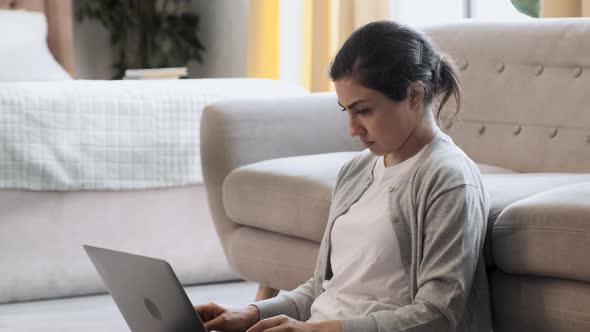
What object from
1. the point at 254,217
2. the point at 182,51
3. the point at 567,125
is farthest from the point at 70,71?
the point at 567,125

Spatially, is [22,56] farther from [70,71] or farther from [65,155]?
[65,155]

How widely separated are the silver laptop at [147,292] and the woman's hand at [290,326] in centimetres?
8

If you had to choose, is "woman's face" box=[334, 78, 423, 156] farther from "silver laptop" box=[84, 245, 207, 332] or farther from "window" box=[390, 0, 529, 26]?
"window" box=[390, 0, 529, 26]

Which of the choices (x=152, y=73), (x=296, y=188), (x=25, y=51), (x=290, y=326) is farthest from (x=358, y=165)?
(x=152, y=73)

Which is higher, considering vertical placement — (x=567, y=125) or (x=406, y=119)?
(x=406, y=119)

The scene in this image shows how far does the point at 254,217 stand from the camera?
2354mm

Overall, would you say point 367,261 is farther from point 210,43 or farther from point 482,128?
point 210,43

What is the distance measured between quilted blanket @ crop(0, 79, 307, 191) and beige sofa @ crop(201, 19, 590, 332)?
1.62 feet

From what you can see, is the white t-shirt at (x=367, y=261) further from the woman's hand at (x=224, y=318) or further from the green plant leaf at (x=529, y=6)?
the green plant leaf at (x=529, y=6)

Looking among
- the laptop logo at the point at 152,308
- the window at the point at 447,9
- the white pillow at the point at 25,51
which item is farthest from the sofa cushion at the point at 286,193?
the white pillow at the point at 25,51

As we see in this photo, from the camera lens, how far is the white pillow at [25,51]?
12.5ft

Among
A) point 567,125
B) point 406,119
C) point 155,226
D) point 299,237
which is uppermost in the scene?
point 406,119

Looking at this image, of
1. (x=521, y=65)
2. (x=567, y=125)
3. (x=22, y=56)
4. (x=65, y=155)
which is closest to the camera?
(x=567, y=125)

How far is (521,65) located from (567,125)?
8.6 inches
